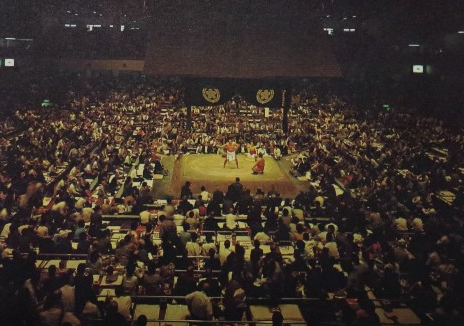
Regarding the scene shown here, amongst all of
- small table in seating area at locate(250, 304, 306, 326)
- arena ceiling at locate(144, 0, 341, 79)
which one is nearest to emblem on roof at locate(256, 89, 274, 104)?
arena ceiling at locate(144, 0, 341, 79)

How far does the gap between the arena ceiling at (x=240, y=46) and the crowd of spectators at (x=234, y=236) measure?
300cm

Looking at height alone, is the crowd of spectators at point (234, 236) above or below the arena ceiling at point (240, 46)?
below

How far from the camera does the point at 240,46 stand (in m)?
17.2

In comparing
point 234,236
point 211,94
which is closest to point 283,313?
point 234,236

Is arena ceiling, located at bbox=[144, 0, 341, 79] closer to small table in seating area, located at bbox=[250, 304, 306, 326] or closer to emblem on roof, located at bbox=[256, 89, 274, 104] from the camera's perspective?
emblem on roof, located at bbox=[256, 89, 274, 104]

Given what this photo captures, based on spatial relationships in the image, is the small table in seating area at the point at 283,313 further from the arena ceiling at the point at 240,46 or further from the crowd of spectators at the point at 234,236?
the arena ceiling at the point at 240,46

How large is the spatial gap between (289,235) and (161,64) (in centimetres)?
1028

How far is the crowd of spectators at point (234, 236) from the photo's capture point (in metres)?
6.20

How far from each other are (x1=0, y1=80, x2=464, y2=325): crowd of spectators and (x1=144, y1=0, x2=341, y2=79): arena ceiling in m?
3.00

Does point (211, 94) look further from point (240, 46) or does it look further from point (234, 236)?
point (234, 236)

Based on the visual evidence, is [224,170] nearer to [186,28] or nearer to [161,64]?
[161,64]

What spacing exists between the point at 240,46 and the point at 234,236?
35.3ft

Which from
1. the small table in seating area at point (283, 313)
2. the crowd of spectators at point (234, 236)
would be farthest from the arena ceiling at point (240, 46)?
the small table in seating area at point (283, 313)

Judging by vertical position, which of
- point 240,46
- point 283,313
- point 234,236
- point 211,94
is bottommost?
point 283,313
